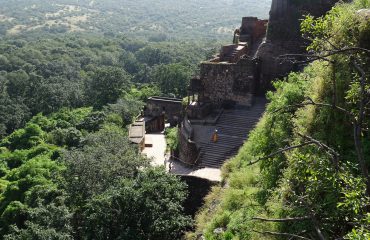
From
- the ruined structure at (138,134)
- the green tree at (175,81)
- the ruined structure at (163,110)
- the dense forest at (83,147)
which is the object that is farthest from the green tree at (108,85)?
the ruined structure at (138,134)

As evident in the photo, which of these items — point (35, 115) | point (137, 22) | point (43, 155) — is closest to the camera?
point (43, 155)

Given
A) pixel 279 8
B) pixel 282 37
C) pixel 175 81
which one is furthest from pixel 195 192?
pixel 175 81

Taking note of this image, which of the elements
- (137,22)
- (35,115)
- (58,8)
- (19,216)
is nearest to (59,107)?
(35,115)

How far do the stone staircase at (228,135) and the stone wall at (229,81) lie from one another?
717 millimetres

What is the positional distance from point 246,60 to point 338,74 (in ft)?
43.0

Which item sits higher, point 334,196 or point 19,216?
point 334,196

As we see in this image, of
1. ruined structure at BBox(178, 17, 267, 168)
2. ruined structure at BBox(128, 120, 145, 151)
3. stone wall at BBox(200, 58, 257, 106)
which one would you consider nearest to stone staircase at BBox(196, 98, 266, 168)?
ruined structure at BBox(178, 17, 267, 168)

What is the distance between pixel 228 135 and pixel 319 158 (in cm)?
1372

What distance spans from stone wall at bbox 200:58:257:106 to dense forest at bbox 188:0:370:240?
30.2 feet

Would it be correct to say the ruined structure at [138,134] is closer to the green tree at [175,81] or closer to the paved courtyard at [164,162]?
the paved courtyard at [164,162]

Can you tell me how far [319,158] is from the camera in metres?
4.99

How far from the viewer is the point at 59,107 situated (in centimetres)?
4656

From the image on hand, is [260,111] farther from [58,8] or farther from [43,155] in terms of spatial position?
[58,8]

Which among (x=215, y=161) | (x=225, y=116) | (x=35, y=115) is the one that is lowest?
(x=35, y=115)
